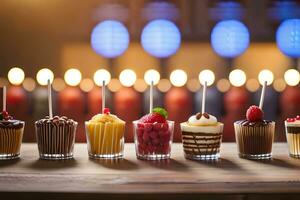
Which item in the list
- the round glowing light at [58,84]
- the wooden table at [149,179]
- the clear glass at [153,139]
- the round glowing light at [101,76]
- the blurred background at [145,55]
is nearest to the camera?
the wooden table at [149,179]

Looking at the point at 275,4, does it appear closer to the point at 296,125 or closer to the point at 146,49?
the point at 146,49

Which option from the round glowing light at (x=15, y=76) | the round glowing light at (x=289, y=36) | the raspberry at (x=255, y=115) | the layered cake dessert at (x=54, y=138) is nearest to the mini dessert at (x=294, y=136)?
the raspberry at (x=255, y=115)

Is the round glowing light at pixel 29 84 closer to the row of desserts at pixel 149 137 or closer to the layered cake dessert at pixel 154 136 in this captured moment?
the row of desserts at pixel 149 137

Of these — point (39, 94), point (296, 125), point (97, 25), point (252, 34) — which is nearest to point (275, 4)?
point (252, 34)

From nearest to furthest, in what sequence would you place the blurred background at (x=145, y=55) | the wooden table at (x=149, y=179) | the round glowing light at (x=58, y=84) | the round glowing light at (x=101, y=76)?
the wooden table at (x=149, y=179) → the blurred background at (x=145, y=55) → the round glowing light at (x=58, y=84) → the round glowing light at (x=101, y=76)

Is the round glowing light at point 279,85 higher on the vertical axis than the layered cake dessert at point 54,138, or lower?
higher

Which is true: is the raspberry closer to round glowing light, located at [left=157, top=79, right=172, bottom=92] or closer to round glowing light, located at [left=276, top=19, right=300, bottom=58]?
round glowing light, located at [left=157, top=79, right=172, bottom=92]

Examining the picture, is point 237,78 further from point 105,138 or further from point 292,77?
point 105,138
